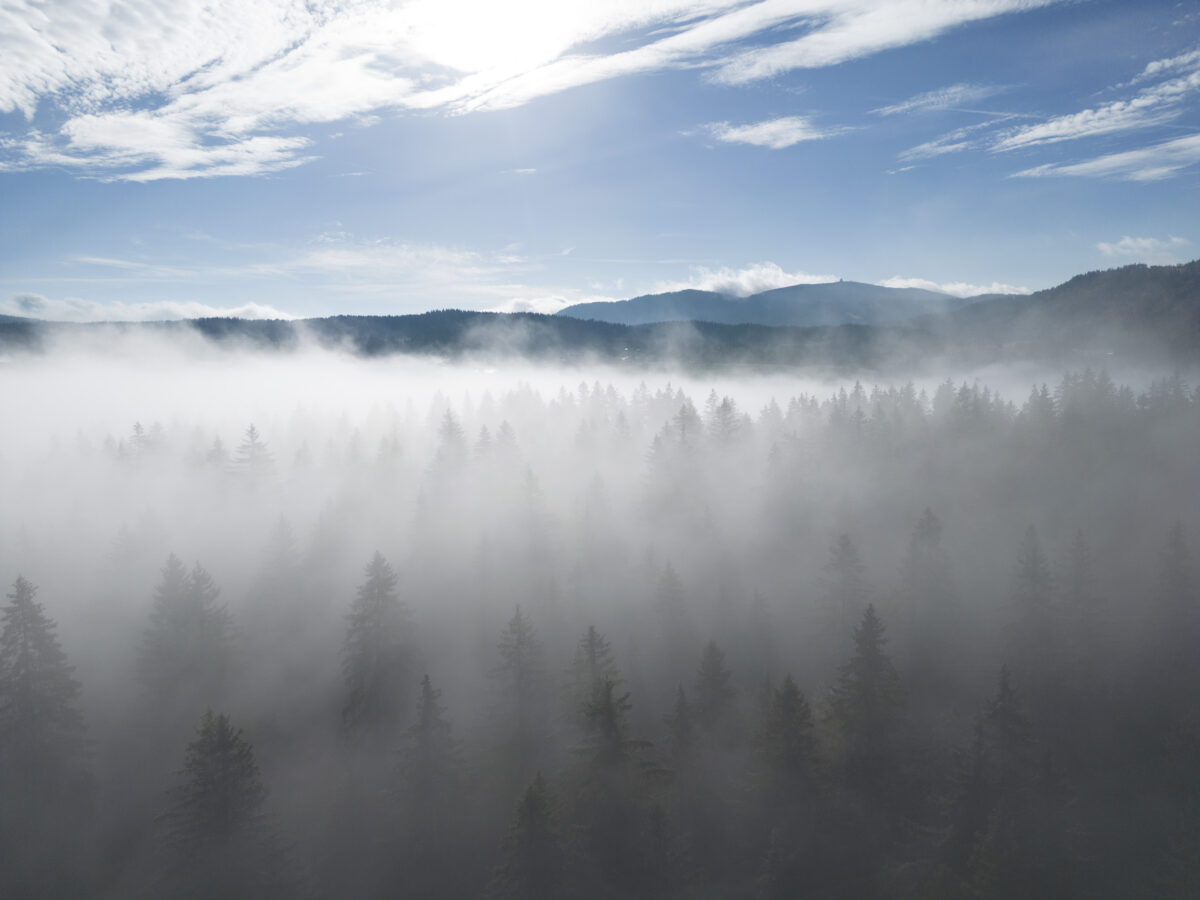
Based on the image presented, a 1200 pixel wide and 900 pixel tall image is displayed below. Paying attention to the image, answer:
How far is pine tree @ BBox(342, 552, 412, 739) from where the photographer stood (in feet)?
134

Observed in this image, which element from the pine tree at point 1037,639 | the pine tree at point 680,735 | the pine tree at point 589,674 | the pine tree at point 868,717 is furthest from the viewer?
the pine tree at point 1037,639

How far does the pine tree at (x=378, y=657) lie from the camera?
41.0 m

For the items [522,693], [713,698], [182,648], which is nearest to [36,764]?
[182,648]

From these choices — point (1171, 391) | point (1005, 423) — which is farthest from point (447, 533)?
point (1171, 391)

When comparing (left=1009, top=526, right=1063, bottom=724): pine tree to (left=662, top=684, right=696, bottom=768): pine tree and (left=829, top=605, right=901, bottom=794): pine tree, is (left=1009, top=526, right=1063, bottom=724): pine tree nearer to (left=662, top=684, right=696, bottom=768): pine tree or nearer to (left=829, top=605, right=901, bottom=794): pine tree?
(left=829, top=605, right=901, bottom=794): pine tree

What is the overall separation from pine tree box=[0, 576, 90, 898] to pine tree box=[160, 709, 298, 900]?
1142 cm

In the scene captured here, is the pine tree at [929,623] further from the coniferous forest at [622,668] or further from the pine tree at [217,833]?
the pine tree at [217,833]

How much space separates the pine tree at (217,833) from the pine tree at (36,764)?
37.5 feet

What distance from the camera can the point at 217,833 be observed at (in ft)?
88.1

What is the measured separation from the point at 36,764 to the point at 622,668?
118 feet

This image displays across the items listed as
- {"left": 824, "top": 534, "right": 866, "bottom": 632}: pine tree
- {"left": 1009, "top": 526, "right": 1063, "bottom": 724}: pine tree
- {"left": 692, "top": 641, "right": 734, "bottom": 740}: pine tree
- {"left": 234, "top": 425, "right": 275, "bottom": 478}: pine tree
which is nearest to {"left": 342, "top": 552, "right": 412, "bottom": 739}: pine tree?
{"left": 692, "top": 641, "right": 734, "bottom": 740}: pine tree

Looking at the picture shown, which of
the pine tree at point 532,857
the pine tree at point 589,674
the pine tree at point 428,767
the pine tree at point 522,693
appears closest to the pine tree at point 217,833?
the pine tree at point 428,767

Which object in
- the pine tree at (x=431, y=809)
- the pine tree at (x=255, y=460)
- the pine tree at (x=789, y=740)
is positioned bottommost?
the pine tree at (x=431, y=809)

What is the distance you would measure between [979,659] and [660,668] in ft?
81.2
